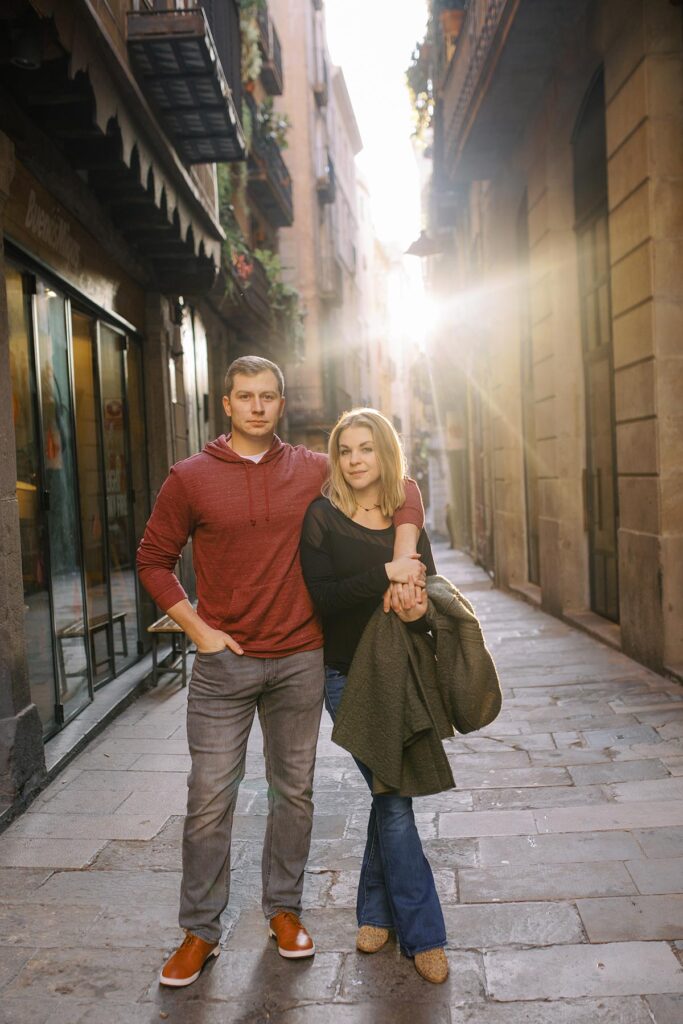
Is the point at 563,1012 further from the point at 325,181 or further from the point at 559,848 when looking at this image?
the point at 325,181

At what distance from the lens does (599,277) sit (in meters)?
10.0

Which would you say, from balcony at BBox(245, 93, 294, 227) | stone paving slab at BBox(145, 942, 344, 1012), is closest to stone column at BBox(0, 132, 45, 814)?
stone paving slab at BBox(145, 942, 344, 1012)

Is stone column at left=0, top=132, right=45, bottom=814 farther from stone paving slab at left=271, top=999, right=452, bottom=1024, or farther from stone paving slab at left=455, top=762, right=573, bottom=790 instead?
stone paving slab at left=271, top=999, right=452, bottom=1024

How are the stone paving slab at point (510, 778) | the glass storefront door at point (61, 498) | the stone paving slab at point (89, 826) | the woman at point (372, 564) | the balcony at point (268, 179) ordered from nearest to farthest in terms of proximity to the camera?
the woman at point (372, 564)
the stone paving slab at point (89, 826)
the stone paving slab at point (510, 778)
the glass storefront door at point (61, 498)
the balcony at point (268, 179)

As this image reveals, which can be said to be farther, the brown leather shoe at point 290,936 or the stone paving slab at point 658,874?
the stone paving slab at point 658,874

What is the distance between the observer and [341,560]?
3.36 m

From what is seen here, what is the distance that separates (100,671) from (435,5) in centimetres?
1569

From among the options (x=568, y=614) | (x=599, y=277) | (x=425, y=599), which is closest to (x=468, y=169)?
(x=599, y=277)

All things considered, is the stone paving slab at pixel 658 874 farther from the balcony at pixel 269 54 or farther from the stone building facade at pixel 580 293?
the balcony at pixel 269 54

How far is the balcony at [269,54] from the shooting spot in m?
17.9

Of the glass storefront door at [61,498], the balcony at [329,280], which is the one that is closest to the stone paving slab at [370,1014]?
the glass storefront door at [61,498]

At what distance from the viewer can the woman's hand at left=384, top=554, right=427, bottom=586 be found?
10.5 ft

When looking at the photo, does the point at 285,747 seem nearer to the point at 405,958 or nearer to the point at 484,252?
the point at 405,958

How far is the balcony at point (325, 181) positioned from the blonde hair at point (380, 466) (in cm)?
2606
